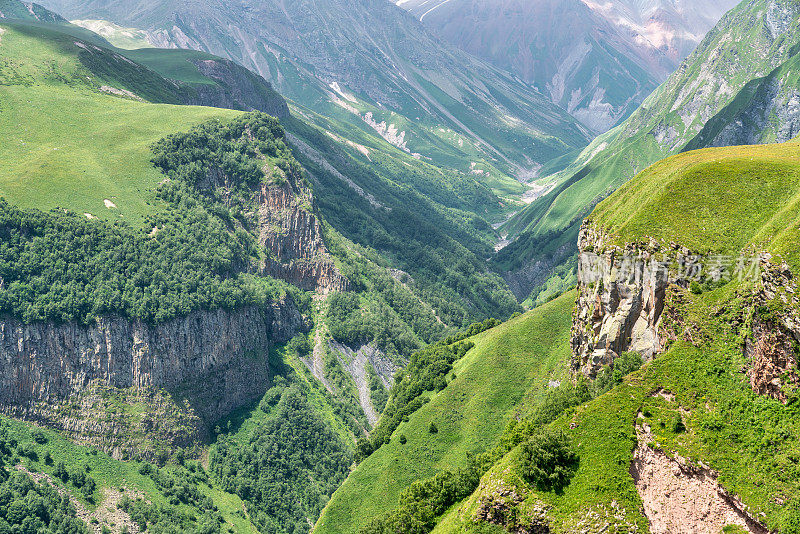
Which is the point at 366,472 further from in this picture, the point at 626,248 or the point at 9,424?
the point at 9,424

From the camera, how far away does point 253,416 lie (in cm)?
17638

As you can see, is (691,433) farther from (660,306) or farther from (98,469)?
(98,469)

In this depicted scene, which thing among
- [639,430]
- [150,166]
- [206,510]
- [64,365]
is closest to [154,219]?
[150,166]

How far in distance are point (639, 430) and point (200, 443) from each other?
5272 inches

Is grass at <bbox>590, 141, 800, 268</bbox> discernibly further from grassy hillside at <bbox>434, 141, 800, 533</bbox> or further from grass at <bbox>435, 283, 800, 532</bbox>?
grass at <bbox>435, 283, 800, 532</bbox>

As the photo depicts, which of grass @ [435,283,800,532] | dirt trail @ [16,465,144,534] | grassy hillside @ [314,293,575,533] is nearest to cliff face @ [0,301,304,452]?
dirt trail @ [16,465,144,534]

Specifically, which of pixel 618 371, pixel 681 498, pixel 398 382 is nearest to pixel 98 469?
pixel 398 382

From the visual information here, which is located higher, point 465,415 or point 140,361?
point 465,415

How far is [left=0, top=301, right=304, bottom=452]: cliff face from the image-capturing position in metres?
141

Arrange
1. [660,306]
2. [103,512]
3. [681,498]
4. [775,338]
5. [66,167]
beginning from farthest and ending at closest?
[66,167] < [103,512] < [660,306] < [775,338] < [681,498]

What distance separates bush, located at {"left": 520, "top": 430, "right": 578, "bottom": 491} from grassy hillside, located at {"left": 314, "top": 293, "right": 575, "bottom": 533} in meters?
51.1

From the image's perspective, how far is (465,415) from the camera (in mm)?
122500

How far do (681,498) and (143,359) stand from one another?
138 m

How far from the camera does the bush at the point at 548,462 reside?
6100cm
